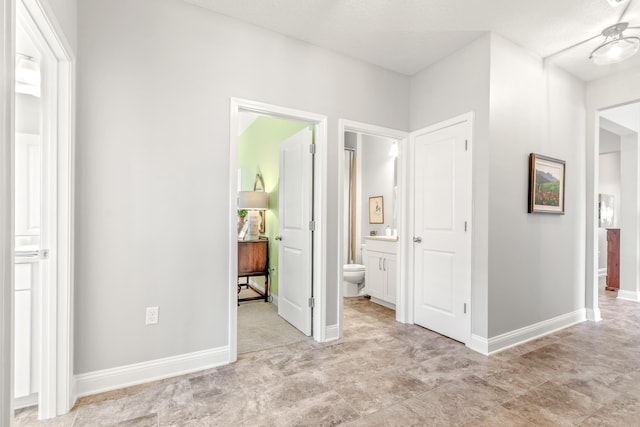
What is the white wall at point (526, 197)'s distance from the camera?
273cm

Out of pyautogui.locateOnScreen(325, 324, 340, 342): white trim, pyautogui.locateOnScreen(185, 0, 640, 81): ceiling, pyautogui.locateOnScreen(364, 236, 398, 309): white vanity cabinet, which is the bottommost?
pyautogui.locateOnScreen(325, 324, 340, 342): white trim

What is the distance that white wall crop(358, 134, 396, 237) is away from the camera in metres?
4.88

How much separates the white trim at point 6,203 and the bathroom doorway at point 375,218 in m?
2.53

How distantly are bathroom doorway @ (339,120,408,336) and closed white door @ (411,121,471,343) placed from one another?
189 mm

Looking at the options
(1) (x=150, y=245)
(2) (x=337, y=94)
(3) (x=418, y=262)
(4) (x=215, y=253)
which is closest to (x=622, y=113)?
(3) (x=418, y=262)

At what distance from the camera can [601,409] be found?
190 centimetres

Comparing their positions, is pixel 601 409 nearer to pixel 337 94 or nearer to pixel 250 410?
pixel 250 410

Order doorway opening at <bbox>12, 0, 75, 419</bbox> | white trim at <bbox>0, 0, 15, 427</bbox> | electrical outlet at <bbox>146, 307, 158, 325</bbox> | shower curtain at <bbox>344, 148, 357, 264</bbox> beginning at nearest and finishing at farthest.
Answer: white trim at <bbox>0, 0, 15, 427</bbox>
doorway opening at <bbox>12, 0, 75, 419</bbox>
electrical outlet at <bbox>146, 307, 158, 325</bbox>
shower curtain at <bbox>344, 148, 357, 264</bbox>

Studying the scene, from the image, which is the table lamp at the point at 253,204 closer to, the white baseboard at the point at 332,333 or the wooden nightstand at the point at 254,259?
the wooden nightstand at the point at 254,259

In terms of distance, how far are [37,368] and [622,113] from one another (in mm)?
6404

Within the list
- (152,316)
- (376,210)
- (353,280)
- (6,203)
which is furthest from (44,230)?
(376,210)

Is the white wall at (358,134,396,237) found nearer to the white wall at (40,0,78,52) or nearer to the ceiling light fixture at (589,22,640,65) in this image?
the ceiling light fixture at (589,22,640,65)

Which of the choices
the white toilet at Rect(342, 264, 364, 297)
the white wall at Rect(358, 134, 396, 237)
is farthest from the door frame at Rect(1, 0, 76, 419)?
the white wall at Rect(358, 134, 396, 237)

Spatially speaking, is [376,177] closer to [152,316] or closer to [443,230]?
[443,230]
